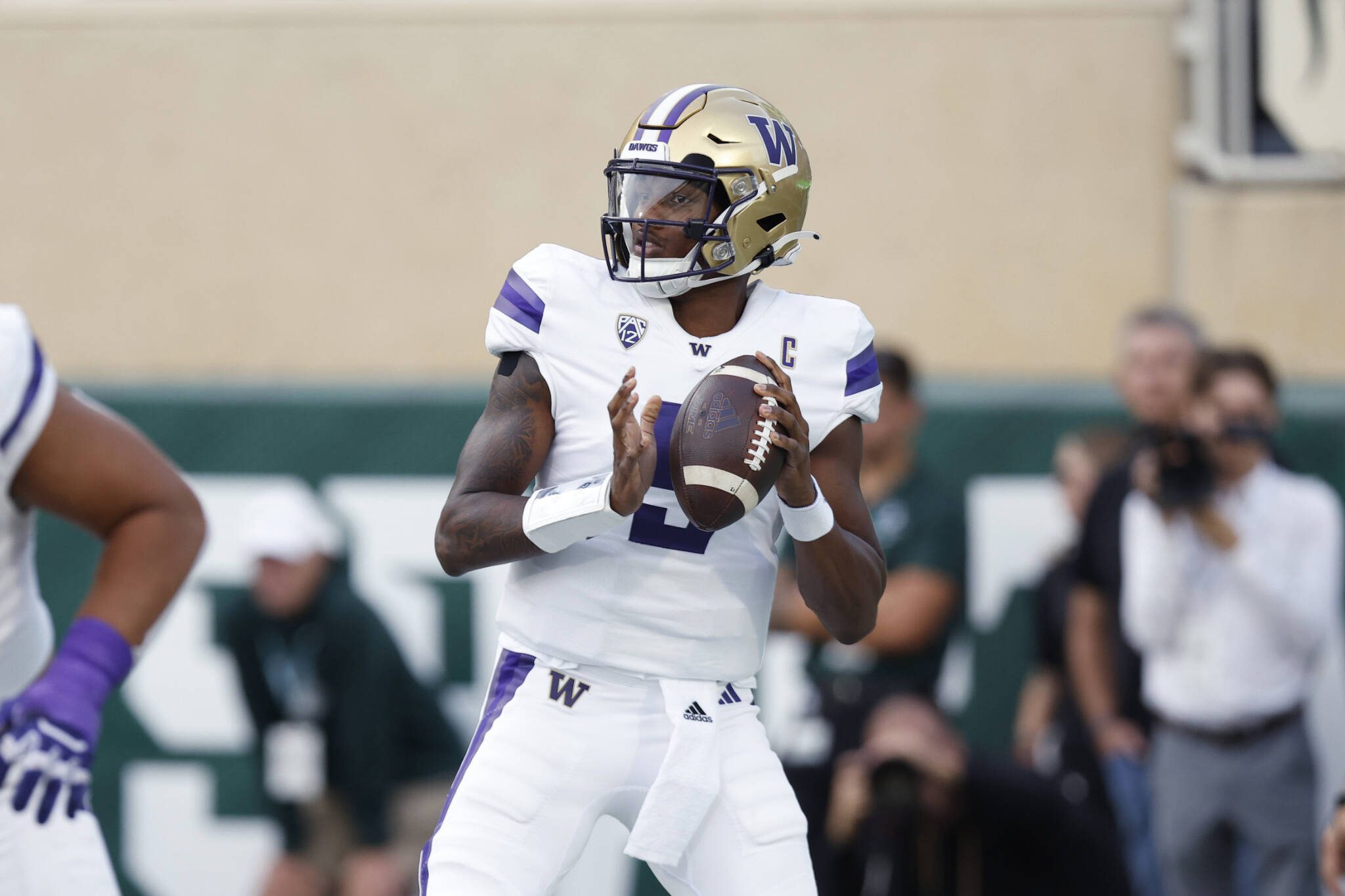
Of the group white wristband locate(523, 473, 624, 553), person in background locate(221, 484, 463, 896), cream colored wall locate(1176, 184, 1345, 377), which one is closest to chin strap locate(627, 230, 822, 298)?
white wristband locate(523, 473, 624, 553)

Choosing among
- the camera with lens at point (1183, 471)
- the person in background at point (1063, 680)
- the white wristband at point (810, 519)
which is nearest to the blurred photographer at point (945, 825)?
the person in background at point (1063, 680)

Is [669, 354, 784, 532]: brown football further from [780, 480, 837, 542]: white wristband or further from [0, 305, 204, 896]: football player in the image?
[0, 305, 204, 896]: football player

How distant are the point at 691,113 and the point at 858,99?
15.0 feet

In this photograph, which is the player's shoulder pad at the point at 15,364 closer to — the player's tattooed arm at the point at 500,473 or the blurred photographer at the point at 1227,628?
the player's tattooed arm at the point at 500,473

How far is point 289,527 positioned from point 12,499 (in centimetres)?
324

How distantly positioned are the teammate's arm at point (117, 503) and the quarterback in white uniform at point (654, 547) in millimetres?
485

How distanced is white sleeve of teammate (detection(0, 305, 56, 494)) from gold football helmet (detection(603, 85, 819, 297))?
96 cm

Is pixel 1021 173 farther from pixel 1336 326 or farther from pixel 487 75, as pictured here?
pixel 487 75

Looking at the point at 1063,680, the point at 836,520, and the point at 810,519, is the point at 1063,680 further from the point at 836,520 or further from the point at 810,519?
the point at 810,519

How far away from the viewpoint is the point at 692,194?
306 cm

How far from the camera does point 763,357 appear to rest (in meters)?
2.86

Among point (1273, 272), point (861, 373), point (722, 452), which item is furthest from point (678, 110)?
point (1273, 272)

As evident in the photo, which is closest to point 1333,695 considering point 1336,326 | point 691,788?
point 1336,326

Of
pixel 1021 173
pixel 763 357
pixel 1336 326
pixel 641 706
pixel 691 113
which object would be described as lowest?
pixel 1336 326
